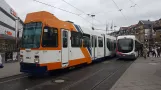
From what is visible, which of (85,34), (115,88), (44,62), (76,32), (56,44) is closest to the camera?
(115,88)

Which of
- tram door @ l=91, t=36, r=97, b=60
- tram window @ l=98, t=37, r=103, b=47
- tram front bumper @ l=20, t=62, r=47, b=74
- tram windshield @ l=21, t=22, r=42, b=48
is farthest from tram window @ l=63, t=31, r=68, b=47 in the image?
tram window @ l=98, t=37, r=103, b=47

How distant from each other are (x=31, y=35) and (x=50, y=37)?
3.66 ft

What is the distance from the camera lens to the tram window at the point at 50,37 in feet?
38.5

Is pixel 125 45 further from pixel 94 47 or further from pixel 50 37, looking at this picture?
pixel 50 37

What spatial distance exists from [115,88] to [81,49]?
7.83 m

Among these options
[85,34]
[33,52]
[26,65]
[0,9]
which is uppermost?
[0,9]

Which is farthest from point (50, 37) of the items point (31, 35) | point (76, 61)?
point (76, 61)

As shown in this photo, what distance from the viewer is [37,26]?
11977 millimetres

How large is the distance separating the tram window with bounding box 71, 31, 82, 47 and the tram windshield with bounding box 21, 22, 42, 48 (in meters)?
3.52

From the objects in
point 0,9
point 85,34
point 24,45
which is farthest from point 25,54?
point 0,9

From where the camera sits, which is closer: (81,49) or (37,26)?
(37,26)

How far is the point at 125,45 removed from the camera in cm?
2675

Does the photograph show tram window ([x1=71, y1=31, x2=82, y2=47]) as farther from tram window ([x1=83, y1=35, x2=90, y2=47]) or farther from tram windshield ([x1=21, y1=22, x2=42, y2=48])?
tram windshield ([x1=21, y1=22, x2=42, y2=48])

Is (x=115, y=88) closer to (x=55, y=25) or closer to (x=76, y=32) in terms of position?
(x=55, y=25)
